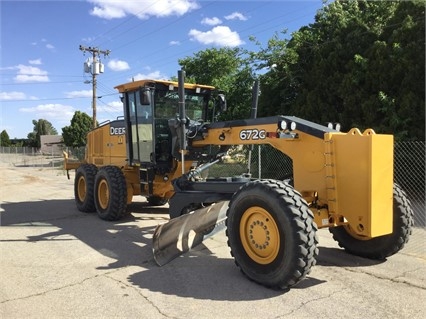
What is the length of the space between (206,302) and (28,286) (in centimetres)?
223

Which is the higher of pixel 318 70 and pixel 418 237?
pixel 318 70

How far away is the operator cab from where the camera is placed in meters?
8.93

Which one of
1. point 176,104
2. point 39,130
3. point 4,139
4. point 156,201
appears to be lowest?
point 156,201

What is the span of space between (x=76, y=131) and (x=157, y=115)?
141 feet

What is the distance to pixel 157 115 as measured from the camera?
29.4 ft

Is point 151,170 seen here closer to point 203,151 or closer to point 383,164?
point 203,151

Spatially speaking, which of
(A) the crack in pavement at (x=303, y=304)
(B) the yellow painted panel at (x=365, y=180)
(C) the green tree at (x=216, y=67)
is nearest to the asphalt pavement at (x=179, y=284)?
(A) the crack in pavement at (x=303, y=304)

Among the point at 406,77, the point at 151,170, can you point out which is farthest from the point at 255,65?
the point at 151,170

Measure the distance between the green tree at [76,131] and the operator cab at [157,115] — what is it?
40.6 metres

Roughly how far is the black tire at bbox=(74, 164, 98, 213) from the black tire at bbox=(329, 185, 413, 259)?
252 inches

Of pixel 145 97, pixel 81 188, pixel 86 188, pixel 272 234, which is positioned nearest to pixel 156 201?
pixel 86 188

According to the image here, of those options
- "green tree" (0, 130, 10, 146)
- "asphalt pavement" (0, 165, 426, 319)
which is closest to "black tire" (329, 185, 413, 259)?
"asphalt pavement" (0, 165, 426, 319)

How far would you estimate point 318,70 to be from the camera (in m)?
13.1

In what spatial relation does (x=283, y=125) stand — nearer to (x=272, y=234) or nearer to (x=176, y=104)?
(x=272, y=234)
